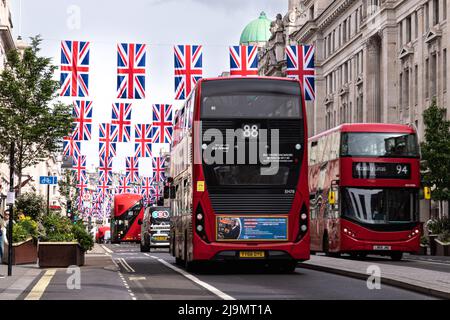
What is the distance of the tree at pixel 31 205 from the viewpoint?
147ft

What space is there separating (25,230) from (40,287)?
12419 millimetres

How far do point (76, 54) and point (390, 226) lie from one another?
12978 mm

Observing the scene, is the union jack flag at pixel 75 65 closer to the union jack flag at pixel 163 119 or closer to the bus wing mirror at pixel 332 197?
the bus wing mirror at pixel 332 197

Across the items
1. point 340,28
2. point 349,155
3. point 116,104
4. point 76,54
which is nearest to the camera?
point 349,155

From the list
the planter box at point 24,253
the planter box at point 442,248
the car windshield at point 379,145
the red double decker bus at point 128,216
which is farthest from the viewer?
the red double decker bus at point 128,216

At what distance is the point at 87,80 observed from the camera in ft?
129

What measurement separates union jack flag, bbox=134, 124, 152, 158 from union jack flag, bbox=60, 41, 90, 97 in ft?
57.4

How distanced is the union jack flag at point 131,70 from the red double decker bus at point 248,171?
15513mm

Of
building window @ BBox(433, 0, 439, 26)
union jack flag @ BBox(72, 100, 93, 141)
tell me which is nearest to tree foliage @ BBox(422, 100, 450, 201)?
building window @ BBox(433, 0, 439, 26)

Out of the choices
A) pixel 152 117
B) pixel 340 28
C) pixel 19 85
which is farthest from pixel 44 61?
pixel 340 28

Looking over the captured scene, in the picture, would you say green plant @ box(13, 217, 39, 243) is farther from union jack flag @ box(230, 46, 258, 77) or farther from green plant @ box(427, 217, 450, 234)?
green plant @ box(427, 217, 450, 234)

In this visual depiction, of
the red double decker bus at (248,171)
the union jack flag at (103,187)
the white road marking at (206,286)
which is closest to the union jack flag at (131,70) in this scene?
the white road marking at (206,286)

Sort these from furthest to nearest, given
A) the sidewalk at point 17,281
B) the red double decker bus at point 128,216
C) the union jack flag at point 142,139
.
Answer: the red double decker bus at point 128,216 < the union jack flag at point 142,139 < the sidewalk at point 17,281

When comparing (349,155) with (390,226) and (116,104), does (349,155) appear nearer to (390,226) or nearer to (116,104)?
(390,226)
